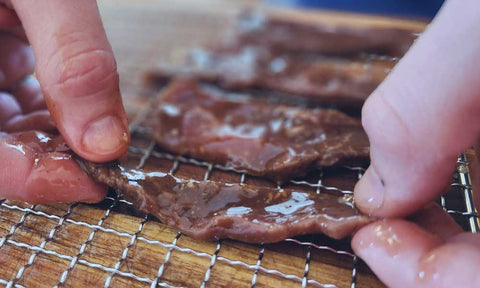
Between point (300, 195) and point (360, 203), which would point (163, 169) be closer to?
point (300, 195)

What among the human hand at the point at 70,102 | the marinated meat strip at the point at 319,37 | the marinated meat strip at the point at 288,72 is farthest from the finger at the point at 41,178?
the marinated meat strip at the point at 319,37

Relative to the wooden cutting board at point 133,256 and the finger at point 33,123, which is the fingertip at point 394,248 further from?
the finger at point 33,123

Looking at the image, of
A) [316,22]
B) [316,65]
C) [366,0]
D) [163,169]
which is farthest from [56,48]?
[366,0]

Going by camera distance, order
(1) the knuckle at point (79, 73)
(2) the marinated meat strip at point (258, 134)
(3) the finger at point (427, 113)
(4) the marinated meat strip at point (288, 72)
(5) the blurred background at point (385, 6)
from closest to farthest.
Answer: (3) the finger at point (427, 113) < (1) the knuckle at point (79, 73) < (2) the marinated meat strip at point (258, 134) < (4) the marinated meat strip at point (288, 72) < (5) the blurred background at point (385, 6)

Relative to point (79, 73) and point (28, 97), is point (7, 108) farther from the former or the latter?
point (79, 73)

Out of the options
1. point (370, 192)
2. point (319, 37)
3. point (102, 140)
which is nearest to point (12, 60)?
point (102, 140)

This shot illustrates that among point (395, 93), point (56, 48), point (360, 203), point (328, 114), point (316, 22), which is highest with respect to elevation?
point (395, 93)

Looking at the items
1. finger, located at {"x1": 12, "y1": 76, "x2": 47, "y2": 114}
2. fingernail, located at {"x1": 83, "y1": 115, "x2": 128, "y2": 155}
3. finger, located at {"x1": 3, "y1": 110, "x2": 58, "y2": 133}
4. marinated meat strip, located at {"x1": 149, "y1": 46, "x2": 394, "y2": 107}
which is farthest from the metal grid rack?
marinated meat strip, located at {"x1": 149, "y1": 46, "x2": 394, "y2": 107}
